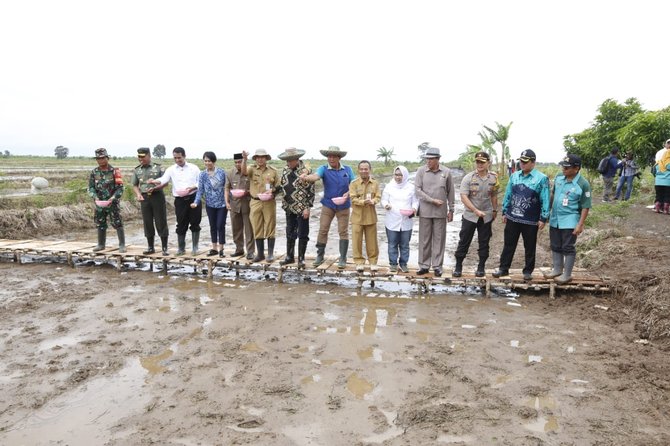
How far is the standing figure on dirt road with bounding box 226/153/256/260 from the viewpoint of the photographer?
663 centimetres

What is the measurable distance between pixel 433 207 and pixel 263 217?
2.55 metres

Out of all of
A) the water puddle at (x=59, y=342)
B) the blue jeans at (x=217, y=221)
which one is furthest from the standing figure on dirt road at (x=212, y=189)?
the water puddle at (x=59, y=342)

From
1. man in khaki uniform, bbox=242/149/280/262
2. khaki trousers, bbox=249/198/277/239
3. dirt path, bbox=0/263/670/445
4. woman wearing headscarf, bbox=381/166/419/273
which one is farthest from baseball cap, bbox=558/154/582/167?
khaki trousers, bbox=249/198/277/239

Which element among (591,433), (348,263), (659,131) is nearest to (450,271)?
(348,263)

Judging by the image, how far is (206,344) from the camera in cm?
453

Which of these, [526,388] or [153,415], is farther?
[526,388]

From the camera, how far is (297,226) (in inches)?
268

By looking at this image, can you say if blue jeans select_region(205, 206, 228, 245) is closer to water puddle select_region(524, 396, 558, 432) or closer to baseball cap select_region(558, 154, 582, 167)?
baseball cap select_region(558, 154, 582, 167)

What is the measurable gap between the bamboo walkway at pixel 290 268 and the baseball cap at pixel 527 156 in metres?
1.72

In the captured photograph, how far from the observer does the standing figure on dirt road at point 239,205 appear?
6633 millimetres

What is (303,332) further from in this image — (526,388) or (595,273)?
(595,273)

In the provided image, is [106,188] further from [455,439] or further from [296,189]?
[455,439]

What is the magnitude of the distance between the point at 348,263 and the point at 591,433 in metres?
4.26

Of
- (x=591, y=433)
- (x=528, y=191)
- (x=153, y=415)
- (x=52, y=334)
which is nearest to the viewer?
(x=591, y=433)
